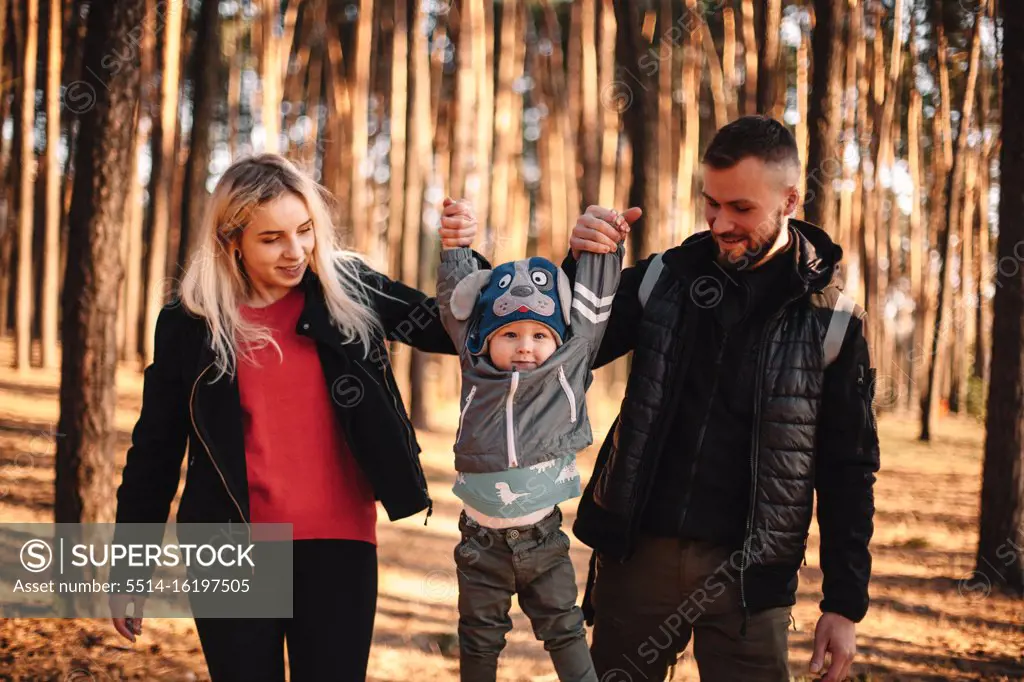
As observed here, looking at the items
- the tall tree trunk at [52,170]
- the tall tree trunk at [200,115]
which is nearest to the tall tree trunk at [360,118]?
the tall tree trunk at [200,115]

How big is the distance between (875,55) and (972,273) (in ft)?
24.0

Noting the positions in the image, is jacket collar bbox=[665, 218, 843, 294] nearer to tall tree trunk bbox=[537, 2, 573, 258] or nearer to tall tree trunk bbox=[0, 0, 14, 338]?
tall tree trunk bbox=[0, 0, 14, 338]

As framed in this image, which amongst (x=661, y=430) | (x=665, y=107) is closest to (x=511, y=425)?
(x=661, y=430)

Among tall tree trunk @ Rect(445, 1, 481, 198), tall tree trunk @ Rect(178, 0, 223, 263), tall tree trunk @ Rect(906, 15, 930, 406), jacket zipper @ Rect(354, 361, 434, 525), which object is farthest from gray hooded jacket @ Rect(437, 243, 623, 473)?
tall tree trunk @ Rect(906, 15, 930, 406)

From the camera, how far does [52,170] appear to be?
13.9 meters

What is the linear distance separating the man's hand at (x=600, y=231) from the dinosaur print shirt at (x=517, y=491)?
68 cm

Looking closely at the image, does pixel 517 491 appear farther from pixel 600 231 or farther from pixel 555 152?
pixel 555 152

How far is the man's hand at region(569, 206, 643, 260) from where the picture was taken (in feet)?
8.96

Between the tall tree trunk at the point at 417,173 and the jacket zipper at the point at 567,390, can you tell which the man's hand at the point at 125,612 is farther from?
the tall tree trunk at the point at 417,173

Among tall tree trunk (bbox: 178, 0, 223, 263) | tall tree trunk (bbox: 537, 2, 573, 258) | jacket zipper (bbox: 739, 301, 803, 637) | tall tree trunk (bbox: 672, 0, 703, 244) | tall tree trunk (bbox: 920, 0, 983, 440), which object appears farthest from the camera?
tall tree trunk (bbox: 537, 2, 573, 258)

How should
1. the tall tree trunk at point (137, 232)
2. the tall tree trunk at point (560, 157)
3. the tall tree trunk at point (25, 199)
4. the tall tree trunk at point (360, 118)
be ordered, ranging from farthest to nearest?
the tall tree trunk at point (560, 157) < the tall tree trunk at point (360, 118) < the tall tree trunk at point (137, 232) < the tall tree trunk at point (25, 199)

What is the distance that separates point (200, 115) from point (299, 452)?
1291 centimetres

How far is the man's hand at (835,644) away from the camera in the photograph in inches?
102

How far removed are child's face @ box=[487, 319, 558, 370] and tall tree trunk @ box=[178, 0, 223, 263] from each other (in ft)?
36.5
